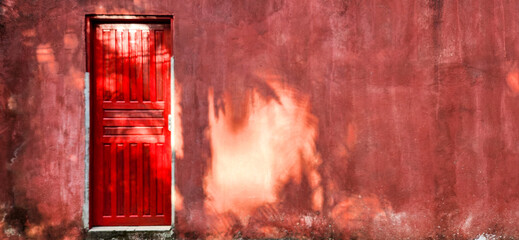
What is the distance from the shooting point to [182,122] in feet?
14.6

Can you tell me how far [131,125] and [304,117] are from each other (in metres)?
2.20

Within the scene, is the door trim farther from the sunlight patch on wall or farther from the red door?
the sunlight patch on wall

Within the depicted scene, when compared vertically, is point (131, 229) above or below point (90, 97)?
below

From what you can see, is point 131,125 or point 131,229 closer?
point 131,229

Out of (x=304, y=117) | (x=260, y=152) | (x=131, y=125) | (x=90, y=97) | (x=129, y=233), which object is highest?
(x=90, y=97)

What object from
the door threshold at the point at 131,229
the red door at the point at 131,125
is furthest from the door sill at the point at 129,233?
the red door at the point at 131,125

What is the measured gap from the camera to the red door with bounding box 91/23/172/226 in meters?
4.55

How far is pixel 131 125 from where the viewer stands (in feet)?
14.9

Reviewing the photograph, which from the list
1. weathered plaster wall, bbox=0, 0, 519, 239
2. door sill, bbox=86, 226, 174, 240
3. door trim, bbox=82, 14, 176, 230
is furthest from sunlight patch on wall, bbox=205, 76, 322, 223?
door sill, bbox=86, 226, 174, 240

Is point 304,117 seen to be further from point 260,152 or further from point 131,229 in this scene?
point 131,229

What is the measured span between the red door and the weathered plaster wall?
228 millimetres

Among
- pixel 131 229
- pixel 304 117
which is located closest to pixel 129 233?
pixel 131 229

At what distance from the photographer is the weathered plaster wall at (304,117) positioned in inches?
173

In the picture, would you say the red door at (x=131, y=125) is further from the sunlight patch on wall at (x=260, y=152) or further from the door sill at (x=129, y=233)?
the sunlight patch on wall at (x=260, y=152)
